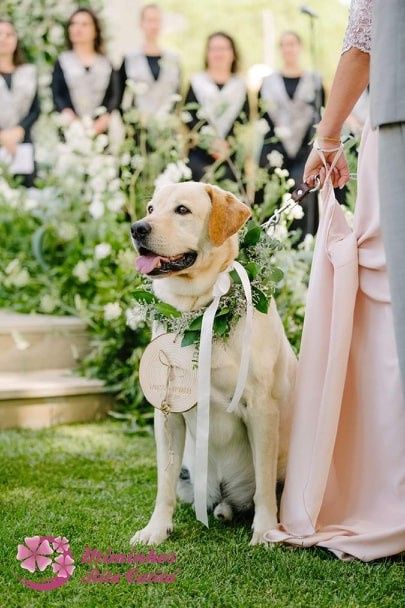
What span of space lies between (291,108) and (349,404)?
4.78 m

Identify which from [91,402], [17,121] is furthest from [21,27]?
[91,402]

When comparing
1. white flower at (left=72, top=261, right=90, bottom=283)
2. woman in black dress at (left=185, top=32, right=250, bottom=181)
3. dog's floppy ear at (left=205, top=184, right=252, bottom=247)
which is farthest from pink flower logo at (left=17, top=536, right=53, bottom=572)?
woman in black dress at (left=185, top=32, right=250, bottom=181)

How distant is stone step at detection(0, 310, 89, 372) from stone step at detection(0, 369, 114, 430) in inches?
3.3

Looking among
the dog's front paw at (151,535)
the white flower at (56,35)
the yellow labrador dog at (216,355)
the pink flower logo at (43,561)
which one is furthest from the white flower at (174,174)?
the white flower at (56,35)

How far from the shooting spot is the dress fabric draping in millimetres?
2639

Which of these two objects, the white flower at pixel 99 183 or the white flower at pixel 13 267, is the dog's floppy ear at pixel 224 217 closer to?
the white flower at pixel 99 183

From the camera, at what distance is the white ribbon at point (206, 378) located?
2.72 m

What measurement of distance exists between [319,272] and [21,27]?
229 inches

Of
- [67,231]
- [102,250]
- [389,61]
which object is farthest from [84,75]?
[389,61]

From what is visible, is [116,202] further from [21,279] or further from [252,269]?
[252,269]

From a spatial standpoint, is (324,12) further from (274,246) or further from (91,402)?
(274,246)

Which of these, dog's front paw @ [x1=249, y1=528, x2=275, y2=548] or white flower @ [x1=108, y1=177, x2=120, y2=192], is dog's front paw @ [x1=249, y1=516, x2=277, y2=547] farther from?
white flower @ [x1=108, y1=177, x2=120, y2=192]

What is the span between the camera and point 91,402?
4781 mm

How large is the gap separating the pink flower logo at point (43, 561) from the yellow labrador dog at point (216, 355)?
1.07 ft
